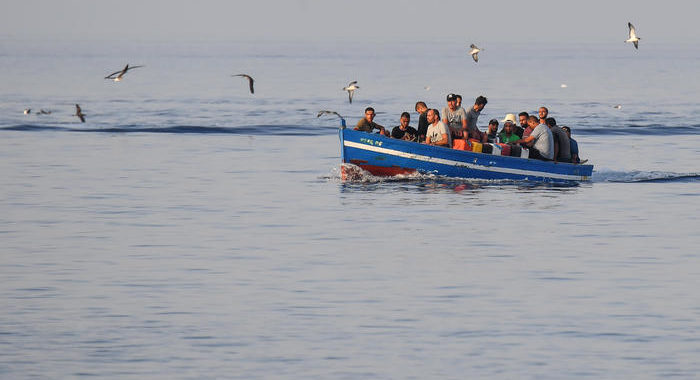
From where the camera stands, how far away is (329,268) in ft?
73.5

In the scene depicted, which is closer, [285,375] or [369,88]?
[285,375]

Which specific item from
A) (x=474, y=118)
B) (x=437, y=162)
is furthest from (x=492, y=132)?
(x=437, y=162)

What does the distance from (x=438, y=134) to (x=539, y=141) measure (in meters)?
2.47

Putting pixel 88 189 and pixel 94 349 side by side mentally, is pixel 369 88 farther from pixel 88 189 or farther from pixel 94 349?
pixel 94 349

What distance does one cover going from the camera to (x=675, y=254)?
23.9 m

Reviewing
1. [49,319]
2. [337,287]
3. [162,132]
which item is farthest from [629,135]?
[49,319]

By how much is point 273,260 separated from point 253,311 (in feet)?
13.6

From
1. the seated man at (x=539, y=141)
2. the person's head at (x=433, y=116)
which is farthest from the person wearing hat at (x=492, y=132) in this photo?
the person's head at (x=433, y=116)

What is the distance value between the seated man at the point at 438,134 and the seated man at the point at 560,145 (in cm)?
244

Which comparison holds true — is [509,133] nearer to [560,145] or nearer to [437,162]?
[560,145]

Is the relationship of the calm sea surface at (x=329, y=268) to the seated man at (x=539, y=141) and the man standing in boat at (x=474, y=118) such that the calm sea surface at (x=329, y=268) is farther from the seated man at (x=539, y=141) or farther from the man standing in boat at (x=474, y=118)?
the man standing in boat at (x=474, y=118)

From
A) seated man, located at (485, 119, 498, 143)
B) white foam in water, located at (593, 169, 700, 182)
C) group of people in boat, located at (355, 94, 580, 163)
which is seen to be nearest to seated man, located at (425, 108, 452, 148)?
group of people in boat, located at (355, 94, 580, 163)

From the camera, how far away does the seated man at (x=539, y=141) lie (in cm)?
3216

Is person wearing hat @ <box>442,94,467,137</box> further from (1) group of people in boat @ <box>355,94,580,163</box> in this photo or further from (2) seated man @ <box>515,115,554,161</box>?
(2) seated man @ <box>515,115,554,161</box>
